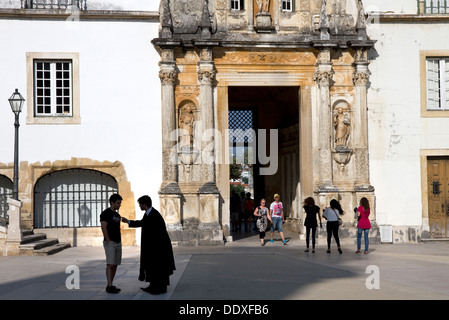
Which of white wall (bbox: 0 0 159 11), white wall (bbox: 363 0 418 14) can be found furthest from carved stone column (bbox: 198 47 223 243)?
white wall (bbox: 363 0 418 14)

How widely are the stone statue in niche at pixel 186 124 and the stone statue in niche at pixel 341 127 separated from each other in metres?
4.49

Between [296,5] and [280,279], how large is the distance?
1112 centimetres

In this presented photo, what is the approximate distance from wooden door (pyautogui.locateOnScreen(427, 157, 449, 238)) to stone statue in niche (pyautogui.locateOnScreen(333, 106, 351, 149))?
2.91 m

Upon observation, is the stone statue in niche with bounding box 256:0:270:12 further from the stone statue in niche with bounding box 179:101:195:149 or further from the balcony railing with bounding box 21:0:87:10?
the balcony railing with bounding box 21:0:87:10

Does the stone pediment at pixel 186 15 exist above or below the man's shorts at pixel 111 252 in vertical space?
above

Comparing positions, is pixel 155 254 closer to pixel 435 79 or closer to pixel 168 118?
pixel 168 118

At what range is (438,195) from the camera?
2069 cm

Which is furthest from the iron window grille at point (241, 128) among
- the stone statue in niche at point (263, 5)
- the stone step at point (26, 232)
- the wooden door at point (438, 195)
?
the stone step at point (26, 232)

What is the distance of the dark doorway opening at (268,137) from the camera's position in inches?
938

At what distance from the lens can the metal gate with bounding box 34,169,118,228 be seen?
19734 millimetres

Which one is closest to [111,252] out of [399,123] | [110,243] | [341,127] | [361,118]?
[110,243]

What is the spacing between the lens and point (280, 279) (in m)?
11.8

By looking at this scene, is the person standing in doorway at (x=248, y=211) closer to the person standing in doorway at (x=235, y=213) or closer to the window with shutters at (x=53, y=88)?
the person standing in doorway at (x=235, y=213)

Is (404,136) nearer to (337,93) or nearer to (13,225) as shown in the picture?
(337,93)
